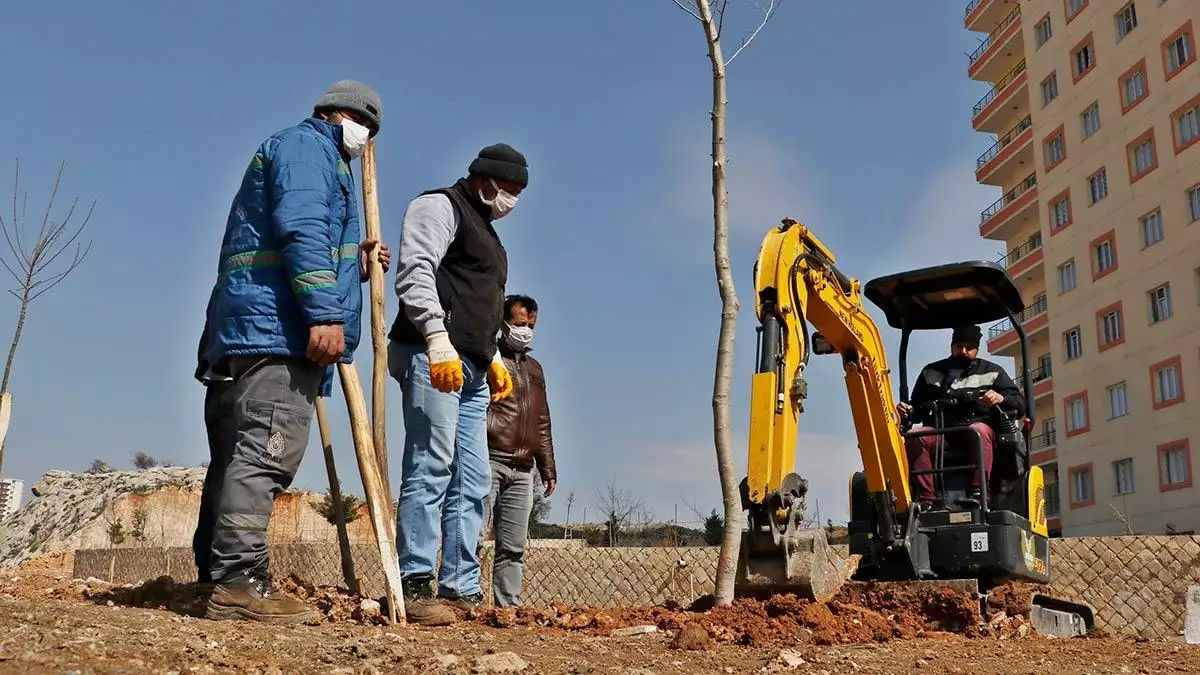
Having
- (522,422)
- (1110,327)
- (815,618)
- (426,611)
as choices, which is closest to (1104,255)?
(1110,327)

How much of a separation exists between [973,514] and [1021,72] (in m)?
41.5

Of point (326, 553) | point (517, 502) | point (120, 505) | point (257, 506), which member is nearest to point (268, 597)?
point (257, 506)

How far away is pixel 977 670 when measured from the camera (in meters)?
3.87

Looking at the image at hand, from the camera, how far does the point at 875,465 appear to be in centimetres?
629

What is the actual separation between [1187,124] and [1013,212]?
1116 cm

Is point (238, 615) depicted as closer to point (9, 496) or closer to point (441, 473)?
point (441, 473)

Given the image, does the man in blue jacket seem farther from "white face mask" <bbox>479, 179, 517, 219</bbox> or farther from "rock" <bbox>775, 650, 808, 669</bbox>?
"rock" <bbox>775, 650, 808, 669</bbox>

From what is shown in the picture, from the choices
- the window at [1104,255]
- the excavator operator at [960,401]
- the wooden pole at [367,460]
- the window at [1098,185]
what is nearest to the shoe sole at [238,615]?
the wooden pole at [367,460]

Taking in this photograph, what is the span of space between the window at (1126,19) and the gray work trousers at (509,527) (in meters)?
35.2

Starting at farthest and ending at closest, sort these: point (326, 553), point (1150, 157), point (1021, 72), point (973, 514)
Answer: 1. point (1021, 72)
2. point (1150, 157)
3. point (326, 553)
4. point (973, 514)

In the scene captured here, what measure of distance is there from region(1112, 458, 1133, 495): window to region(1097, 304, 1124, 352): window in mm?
3820

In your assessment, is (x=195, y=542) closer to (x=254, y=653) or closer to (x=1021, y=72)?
(x=254, y=653)

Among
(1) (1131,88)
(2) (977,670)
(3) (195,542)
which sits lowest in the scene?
(2) (977,670)

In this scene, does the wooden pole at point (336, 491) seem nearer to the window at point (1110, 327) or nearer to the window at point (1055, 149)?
the window at point (1110, 327)
